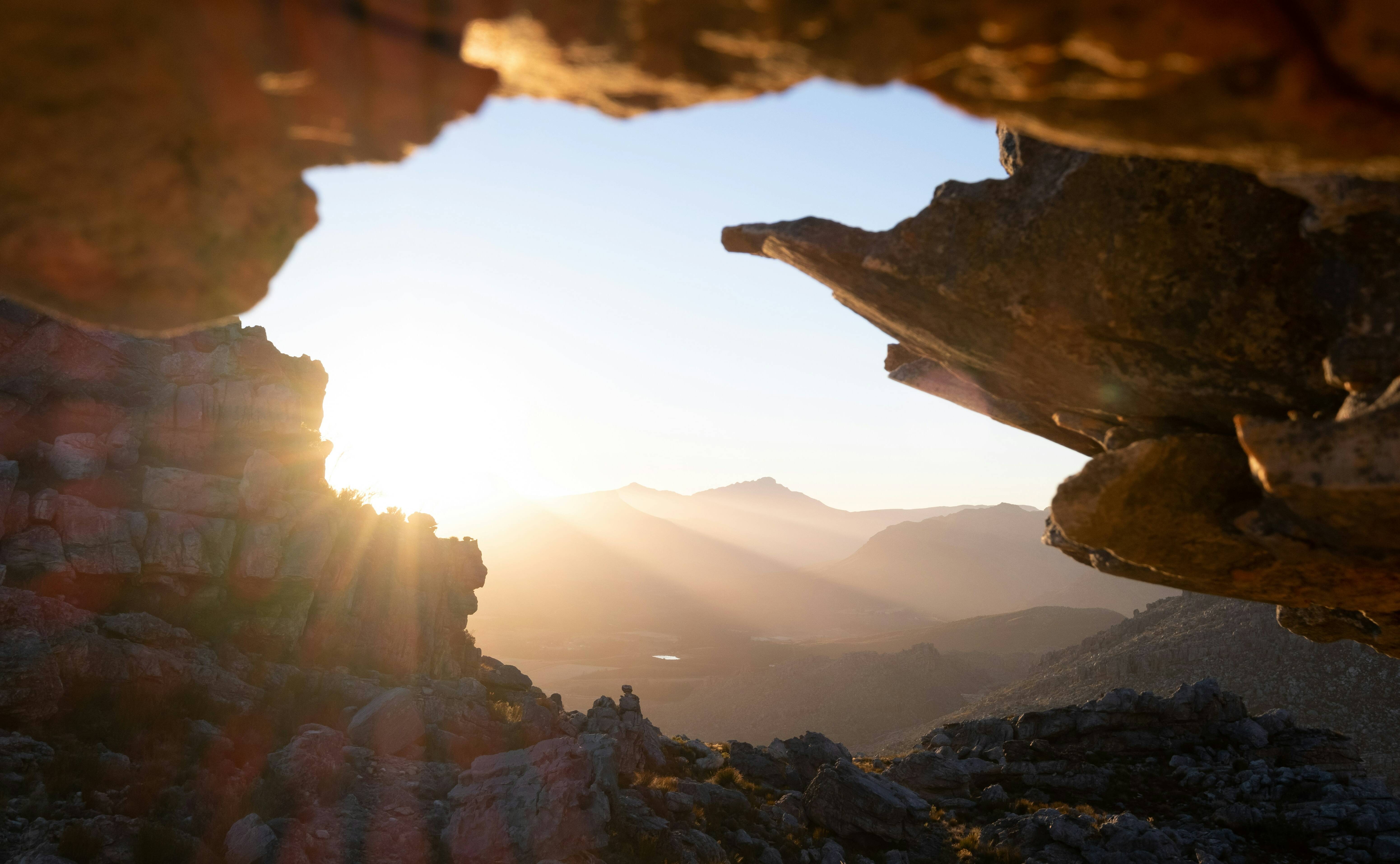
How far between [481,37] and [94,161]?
2.24 metres

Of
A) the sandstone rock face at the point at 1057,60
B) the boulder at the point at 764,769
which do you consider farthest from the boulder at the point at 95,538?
the sandstone rock face at the point at 1057,60

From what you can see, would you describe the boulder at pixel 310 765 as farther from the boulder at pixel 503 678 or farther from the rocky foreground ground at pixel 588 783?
the boulder at pixel 503 678

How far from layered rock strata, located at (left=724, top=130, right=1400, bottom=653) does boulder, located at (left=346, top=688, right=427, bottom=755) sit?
18.8 meters

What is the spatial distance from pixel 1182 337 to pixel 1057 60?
5.17m

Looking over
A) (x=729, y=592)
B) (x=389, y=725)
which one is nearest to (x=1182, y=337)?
(x=389, y=725)

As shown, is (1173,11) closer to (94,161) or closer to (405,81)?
(405,81)

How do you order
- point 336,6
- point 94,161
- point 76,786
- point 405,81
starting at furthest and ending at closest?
point 76,786 → point 94,161 → point 405,81 → point 336,6

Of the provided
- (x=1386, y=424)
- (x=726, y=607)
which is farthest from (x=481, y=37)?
(x=726, y=607)

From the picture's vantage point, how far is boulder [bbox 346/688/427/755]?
814 inches

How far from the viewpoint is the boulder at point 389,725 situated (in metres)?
20.7

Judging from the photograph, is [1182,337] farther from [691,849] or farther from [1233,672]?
[1233,672]

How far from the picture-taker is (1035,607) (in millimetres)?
102375

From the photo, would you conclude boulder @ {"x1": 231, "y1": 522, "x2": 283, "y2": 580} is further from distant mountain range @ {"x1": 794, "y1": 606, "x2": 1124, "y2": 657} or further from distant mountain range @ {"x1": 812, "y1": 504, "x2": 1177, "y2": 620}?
distant mountain range @ {"x1": 812, "y1": 504, "x2": 1177, "y2": 620}

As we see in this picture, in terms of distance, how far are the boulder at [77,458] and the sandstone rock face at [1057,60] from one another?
89.6ft
